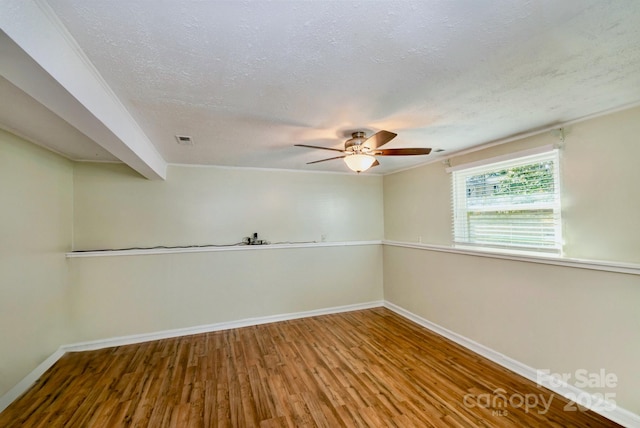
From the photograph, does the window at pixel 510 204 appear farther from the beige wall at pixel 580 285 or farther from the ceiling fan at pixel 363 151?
the ceiling fan at pixel 363 151

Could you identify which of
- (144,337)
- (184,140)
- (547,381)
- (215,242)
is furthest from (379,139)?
(144,337)

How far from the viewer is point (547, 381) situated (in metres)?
2.41

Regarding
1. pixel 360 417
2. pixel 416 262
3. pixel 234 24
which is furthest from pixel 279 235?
pixel 234 24

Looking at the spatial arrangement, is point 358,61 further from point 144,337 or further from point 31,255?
point 144,337

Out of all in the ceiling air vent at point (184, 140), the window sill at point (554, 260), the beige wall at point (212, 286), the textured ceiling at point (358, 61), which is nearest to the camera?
the textured ceiling at point (358, 61)

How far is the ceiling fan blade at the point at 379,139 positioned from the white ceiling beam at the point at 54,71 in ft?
5.92

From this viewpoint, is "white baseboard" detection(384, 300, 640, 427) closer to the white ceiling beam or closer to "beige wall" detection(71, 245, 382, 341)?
"beige wall" detection(71, 245, 382, 341)

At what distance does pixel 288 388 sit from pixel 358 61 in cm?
270

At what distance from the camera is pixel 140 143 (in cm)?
247

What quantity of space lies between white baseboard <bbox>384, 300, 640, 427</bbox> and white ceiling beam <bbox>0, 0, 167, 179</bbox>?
4020 millimetres

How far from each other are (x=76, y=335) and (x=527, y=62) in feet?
16.7

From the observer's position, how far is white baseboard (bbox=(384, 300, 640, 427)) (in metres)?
1.98

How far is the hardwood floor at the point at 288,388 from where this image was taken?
2076 mm

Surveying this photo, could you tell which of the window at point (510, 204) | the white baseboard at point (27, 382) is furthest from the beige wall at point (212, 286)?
the window at point (510, 204)
